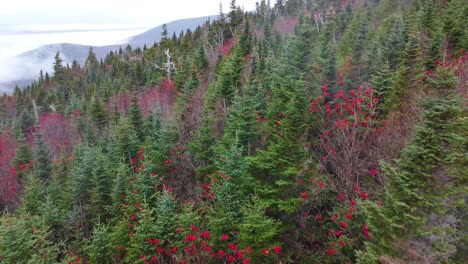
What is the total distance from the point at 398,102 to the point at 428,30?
52.6 ft

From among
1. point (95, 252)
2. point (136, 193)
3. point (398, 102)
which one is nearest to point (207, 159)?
point (136, 193)

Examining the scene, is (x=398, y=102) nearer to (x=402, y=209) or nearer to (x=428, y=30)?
(x=402, y=209)

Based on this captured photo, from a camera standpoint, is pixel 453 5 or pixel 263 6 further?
pixel 263 6

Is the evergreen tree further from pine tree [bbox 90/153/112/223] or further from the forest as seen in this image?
pine tree [bbox 90/153/112/223]

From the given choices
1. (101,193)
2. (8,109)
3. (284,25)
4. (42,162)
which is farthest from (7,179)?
(284,25)

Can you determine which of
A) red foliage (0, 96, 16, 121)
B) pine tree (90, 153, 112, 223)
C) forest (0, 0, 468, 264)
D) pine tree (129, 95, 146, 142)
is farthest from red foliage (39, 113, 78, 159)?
red foliage (0, 96, 16, 121)

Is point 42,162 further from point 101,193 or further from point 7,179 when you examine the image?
point 101,193

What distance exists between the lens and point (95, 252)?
433 inches

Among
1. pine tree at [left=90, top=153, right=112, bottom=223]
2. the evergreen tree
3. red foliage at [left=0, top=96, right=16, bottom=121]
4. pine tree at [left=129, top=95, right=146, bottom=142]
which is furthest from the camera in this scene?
red foliage at [left=0, top=96, right=16, bottom=121]

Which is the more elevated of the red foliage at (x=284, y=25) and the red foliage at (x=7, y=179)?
the red foliage at (x=284, y=25)

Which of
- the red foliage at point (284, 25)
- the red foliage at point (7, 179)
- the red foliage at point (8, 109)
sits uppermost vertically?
the red foliage at point (284, 25)

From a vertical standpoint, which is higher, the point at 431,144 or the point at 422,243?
the point at 431,144

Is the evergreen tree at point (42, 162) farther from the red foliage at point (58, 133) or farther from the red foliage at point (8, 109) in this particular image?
the red foliage at point (8, 109)

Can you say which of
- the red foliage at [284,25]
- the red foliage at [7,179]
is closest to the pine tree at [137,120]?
the red foliage at [7,179]
